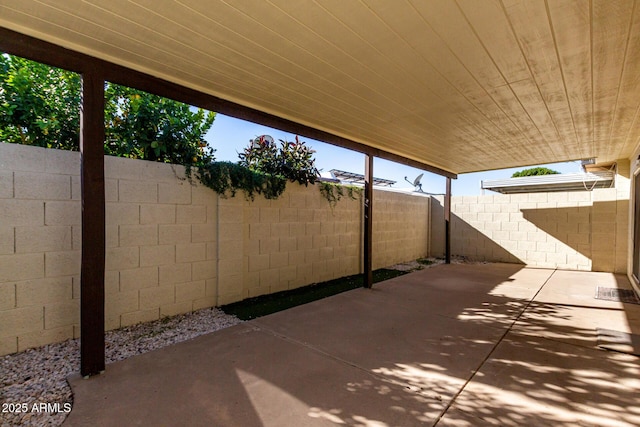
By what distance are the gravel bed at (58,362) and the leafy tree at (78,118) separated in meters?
2.05

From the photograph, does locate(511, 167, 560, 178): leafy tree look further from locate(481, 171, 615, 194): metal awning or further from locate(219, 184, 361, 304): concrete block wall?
locate(219, 184, 361, 304): concrete block wall

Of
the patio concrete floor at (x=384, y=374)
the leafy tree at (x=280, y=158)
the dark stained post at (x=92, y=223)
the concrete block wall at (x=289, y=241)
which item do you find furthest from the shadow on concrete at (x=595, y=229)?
the dark stained post at (x=92, y=223)

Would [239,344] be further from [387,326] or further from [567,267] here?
[567,267]

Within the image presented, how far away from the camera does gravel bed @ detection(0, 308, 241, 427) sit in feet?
6.59

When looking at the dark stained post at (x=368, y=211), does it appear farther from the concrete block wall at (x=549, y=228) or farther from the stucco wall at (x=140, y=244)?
the concrete block wall at (x=549, y=228)

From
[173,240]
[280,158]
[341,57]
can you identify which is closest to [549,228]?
[280,158]

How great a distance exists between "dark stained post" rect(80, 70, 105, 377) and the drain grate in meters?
6.71

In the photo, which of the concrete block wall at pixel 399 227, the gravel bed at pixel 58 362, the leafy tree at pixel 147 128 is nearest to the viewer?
the gravel bed at pixel 58 362

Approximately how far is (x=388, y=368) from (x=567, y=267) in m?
7.42

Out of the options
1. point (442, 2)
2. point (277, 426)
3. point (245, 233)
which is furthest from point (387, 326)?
point (442, 2)

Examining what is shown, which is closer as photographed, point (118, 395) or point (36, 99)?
point (118, 395)

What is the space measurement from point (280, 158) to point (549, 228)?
7211 mm

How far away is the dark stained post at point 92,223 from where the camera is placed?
2.37m

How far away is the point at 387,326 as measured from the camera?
3.65 meters
